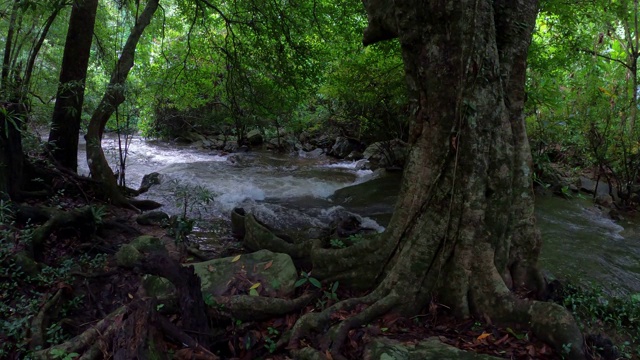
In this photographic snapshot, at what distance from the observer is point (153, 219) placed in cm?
707

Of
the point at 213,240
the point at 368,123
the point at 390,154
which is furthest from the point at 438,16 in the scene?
the point at 368,123

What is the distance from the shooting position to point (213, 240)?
269 inches

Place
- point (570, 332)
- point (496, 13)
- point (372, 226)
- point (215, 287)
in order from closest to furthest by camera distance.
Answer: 1. point (570, 332)
2. point (496, 13)
3. point (215, 287)
4. point (372, 226)

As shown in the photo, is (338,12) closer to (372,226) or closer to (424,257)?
(372,226)

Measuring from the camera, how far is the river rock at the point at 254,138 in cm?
2091

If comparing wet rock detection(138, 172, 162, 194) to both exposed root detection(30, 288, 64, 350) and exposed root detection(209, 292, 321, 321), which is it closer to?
exposed root detection(30, 288, 64, 350)

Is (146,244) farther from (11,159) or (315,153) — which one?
(315,153)

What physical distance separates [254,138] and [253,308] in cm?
1768

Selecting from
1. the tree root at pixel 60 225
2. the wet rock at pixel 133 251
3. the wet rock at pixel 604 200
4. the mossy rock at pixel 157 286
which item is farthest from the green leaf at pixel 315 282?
the wet rock at pixel 604 200

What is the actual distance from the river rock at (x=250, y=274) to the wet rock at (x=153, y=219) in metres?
2.77

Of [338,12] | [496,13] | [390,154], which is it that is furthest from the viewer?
[390,154]

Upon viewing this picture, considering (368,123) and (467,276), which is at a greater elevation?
(368,123)

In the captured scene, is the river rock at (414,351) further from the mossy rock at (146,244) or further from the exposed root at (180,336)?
the mossy rock at (146,244)

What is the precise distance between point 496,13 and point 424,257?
2.53m
